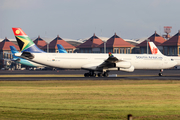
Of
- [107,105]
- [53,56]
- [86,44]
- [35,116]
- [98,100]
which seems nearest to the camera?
[35,116]

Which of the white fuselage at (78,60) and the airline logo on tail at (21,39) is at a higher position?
the airline logo on tail at (21,39)

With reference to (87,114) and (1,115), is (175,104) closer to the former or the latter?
(87,114)

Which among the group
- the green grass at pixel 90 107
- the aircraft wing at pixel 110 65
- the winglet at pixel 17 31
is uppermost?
the winglet at pixel 17 31

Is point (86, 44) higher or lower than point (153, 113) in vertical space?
higher

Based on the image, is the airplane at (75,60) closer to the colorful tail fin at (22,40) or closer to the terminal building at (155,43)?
the colorful tail fin at (22,40)

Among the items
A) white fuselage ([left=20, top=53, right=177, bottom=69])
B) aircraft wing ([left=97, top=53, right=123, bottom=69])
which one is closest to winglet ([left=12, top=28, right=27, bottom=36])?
white fuselage ([left=20, top=53, right=177, bottom=69])

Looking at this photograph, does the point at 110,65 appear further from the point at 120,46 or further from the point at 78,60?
the point at 120,46

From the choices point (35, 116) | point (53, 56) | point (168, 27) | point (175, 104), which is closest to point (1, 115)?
point (35, 116)

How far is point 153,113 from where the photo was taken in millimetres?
14539

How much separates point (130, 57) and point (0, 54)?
11699 centimetres

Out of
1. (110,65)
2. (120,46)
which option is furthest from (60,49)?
(120,46)

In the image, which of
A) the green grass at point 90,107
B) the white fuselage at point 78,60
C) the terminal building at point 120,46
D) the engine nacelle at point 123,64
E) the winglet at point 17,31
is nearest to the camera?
the green grass at point 90,107

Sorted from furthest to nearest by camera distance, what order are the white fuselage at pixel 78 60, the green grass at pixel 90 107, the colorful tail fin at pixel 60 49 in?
the colorful tail fin at pixel 60 49 < the white fuselage at pixel 78 60 < the green grass at pixel 90 107

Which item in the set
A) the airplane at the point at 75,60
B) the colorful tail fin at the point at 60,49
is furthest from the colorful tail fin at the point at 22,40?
the colorful tail fin at the point at 60,49
